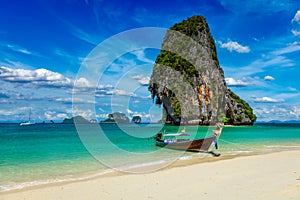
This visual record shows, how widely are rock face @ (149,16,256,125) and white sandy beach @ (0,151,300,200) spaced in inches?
2773

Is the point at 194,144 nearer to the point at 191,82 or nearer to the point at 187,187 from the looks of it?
the point at 187,187

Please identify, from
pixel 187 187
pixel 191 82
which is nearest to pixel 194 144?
pixel 187 187

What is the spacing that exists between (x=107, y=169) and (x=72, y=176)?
204 cm

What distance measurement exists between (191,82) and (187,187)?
77.0m

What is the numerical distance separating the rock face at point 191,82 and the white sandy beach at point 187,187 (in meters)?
70.4

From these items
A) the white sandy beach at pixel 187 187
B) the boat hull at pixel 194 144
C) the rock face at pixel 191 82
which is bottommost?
the white sandy beach at pixel 187 187

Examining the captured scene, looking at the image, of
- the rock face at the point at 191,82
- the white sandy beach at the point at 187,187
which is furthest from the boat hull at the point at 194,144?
the rock face at the point at 191,82

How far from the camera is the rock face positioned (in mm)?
82125

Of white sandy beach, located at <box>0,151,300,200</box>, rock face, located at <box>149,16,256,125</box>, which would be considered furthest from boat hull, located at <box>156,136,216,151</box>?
rock face, located at <box>149,16,256,125</box>

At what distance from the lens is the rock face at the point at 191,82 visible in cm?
8212

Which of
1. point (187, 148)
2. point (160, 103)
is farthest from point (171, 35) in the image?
point (187, 148)

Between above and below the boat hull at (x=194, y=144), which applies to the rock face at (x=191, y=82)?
above

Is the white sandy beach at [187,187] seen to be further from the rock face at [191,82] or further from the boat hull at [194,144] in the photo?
the rock face at [191,82]

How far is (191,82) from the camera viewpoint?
83.9 meters
